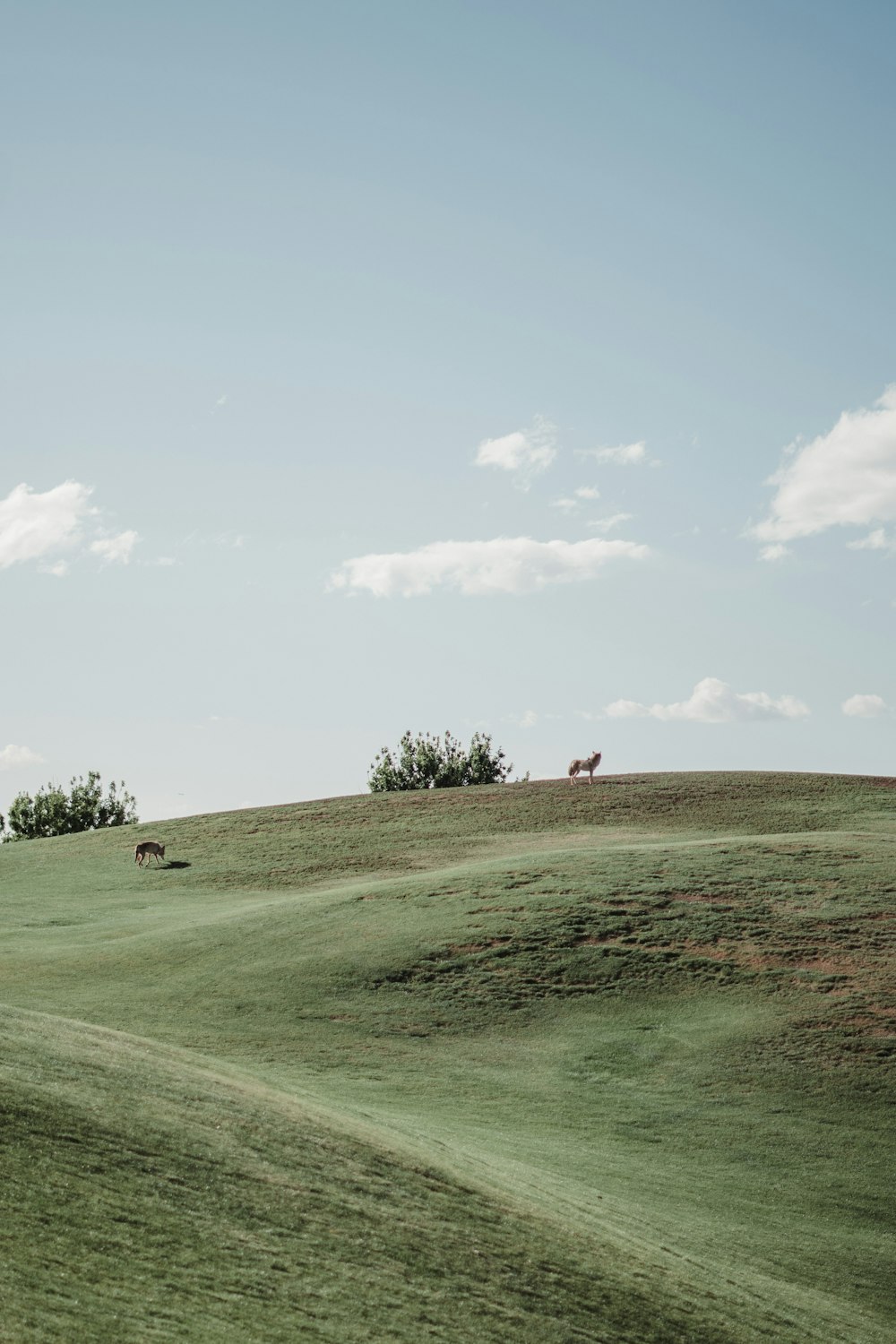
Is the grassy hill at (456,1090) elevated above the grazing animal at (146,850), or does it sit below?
below

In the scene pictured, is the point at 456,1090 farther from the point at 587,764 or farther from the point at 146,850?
the point at 587,764

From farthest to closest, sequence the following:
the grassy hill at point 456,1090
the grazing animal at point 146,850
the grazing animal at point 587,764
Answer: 1. the grazing animal at point 587,764
2. the grazing animal at point 146,850
3. the grassy hill at point 456,1090

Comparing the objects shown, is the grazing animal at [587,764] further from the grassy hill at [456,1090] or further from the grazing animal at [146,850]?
the grazing animal at [146,850]

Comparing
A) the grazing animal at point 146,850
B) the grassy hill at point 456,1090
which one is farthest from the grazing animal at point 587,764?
the grazing animal at point 146,850

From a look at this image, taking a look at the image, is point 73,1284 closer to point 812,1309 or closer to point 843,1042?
point 812,1309

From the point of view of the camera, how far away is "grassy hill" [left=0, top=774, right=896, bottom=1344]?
9773 mm

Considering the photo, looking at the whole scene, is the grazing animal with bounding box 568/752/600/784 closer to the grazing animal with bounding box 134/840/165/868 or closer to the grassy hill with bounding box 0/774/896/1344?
the grassy hill with bounding box 0/774/896/1344

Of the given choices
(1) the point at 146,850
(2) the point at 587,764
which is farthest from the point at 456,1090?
(2) the point at 587,764

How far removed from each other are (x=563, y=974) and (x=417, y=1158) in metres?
15.1

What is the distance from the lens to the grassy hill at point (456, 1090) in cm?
977

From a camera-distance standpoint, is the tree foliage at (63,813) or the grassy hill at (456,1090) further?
the tree foliage at (63,813)

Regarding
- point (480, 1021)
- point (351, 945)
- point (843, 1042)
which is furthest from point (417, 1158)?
point (351, 945)

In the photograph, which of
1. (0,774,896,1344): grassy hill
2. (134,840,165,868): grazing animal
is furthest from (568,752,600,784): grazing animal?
(134,840,165,868): grazing animal

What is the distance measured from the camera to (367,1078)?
2222cm
